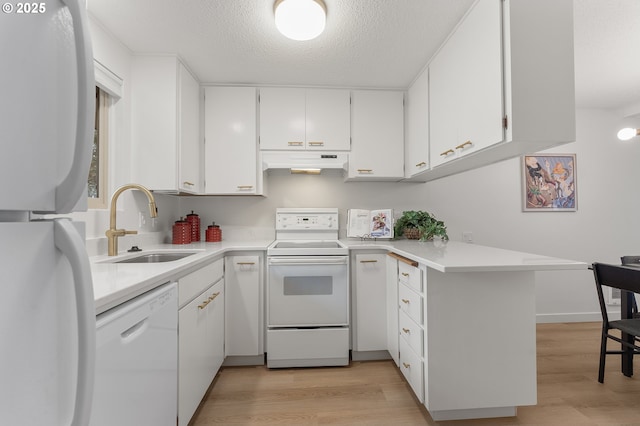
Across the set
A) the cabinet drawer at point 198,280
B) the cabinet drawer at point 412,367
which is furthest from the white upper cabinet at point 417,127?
the cabinet drawer at point 198,280

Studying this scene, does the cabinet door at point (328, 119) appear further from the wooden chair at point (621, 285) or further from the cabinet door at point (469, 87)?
the wooden chair at point (621, 285)

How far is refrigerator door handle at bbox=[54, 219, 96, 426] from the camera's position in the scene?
55 cm

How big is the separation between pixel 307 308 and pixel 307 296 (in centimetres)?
9

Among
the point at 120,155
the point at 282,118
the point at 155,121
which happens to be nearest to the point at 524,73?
the point at 282,118

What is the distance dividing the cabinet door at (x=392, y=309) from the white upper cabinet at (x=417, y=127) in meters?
0.83

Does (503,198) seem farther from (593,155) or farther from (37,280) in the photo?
(37,280)

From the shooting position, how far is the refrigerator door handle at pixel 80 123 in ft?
1.80

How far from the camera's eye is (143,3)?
1630 mm

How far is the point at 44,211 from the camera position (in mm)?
541

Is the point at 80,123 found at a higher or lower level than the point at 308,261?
higher

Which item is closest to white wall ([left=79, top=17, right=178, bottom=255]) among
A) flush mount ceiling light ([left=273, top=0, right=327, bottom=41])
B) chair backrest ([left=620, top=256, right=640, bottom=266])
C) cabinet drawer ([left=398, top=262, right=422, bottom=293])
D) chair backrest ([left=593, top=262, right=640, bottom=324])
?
flush mount ceiling light ([left=273, top=0, right=327, bottom=41])

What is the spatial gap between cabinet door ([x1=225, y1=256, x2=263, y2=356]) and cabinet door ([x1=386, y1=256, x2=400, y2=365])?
98 cm

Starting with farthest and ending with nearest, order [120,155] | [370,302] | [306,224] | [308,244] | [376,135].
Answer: [306,224] < [376,135] < [308,244] < [370,302] < [120,155]

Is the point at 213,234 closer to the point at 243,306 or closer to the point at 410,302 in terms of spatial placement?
the point at 243,306
